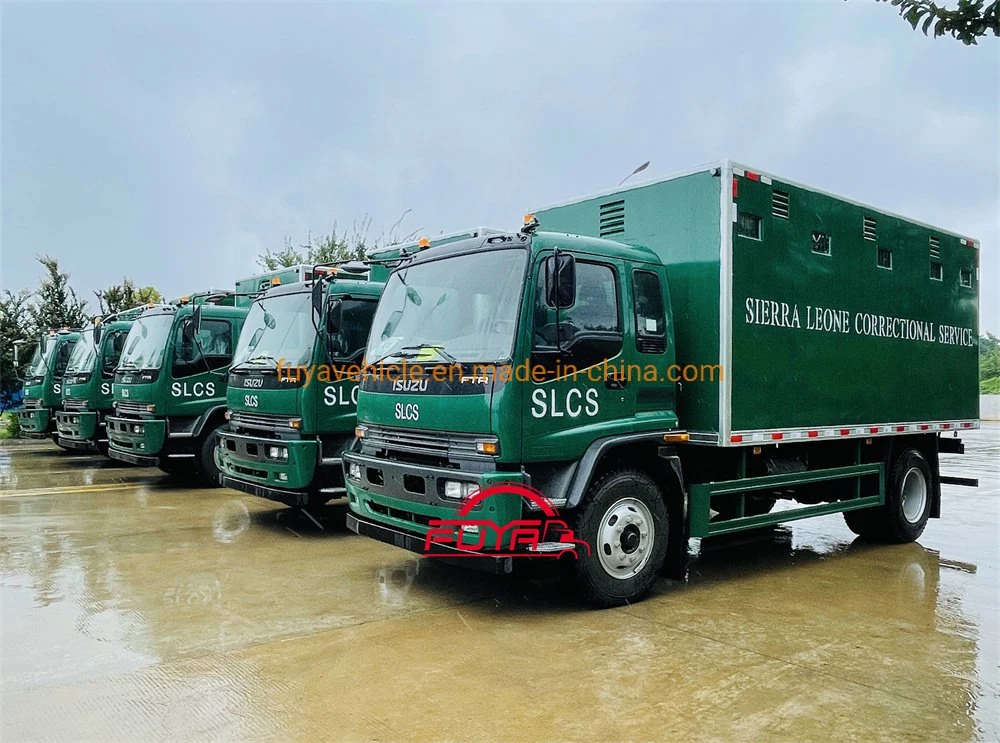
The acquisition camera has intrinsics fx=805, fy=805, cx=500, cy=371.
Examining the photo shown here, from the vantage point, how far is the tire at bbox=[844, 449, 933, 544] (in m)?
8.00

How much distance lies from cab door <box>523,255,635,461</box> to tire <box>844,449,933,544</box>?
12.7 ft

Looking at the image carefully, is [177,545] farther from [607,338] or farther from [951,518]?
[951,518]

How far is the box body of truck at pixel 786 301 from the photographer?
6.02 meters

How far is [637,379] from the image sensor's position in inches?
224

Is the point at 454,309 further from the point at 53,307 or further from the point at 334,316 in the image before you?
the point at 53,307

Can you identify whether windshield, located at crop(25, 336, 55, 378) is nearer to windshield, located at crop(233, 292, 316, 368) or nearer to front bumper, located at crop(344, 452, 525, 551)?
windshield, located at crop(233, 292, 316, 368)

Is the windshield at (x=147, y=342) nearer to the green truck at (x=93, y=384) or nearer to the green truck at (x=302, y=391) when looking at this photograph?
the green truck at (x=93, y=384)

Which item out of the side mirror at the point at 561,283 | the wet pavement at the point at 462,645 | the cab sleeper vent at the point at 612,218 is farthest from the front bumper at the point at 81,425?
the side mirror at the point at 561,283

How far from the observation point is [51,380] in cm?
1564

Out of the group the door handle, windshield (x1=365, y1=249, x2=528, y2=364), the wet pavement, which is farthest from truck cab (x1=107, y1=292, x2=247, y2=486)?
the door handle

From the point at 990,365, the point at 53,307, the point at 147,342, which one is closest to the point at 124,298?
the point at 53,307

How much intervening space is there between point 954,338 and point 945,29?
20.0ft

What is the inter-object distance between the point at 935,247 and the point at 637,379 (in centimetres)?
459

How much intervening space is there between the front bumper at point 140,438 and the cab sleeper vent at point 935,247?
9.37m
